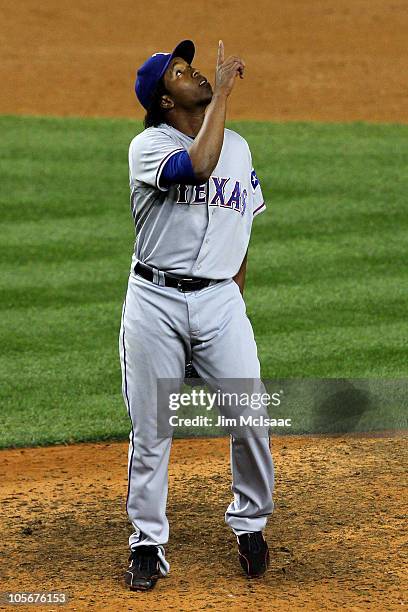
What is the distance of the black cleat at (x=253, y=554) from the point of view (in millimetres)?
4762

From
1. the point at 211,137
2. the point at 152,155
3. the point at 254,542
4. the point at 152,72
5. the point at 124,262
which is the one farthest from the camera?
the point at 124,262

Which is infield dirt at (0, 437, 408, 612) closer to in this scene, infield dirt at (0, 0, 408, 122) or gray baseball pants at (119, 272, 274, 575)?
gray baseball pants at (119, 272, 274, 575)

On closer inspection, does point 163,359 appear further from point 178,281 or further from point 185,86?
point 185,86

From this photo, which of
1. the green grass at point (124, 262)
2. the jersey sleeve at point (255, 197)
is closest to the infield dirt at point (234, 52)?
the green grass at point (124, 262)

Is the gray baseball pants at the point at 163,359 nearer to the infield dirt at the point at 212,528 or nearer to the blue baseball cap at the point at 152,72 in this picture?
the infield dirt at the point at 212,528

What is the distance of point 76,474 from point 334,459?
1321 millimetres

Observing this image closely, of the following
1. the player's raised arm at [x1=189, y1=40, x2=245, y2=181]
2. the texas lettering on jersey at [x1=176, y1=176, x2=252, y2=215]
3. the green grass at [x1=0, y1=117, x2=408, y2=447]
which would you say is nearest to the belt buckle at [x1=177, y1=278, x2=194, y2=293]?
the texas lettering on jersey at [x1=176, y1=176, x2=252, y2=215]

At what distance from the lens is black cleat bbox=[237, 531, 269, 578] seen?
187 inches

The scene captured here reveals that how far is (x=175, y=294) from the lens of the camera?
4.66m

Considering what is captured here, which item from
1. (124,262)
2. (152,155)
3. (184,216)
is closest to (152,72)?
(152,155)

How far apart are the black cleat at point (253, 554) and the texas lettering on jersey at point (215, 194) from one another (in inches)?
50.6

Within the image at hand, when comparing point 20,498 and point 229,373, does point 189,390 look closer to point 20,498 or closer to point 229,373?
point 20,498

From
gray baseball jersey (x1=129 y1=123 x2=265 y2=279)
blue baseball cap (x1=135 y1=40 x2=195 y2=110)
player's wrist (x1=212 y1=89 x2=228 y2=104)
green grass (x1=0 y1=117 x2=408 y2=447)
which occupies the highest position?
blue baseball cap (x1=135 y1=40 x2=195 y2=110)

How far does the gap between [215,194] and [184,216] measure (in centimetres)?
15
